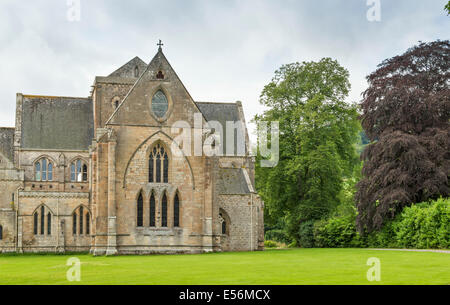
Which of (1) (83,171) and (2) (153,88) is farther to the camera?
(1) (83,171)

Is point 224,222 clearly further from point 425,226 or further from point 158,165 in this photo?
point 425,226

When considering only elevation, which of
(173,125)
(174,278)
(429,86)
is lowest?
(174,278)

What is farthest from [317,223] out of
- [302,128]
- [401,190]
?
[401,190]

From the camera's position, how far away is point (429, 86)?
142ft

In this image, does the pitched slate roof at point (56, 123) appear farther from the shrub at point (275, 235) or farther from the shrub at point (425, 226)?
the shrub at point (425, 226)

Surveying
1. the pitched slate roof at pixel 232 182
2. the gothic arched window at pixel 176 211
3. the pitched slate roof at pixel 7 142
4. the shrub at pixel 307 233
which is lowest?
the shrub at pixel 307 233

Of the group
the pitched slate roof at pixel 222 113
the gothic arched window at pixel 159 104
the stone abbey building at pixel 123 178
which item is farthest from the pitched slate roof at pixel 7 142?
the gothic arched window at pixel 159 104

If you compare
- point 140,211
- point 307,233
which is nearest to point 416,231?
point 307,233

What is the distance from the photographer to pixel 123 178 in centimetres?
4259

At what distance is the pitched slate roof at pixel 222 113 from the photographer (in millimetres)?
61312

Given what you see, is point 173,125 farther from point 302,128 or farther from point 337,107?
point 337,107

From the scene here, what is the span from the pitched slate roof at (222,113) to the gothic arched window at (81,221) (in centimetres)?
1552

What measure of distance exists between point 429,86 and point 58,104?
1394 inches
